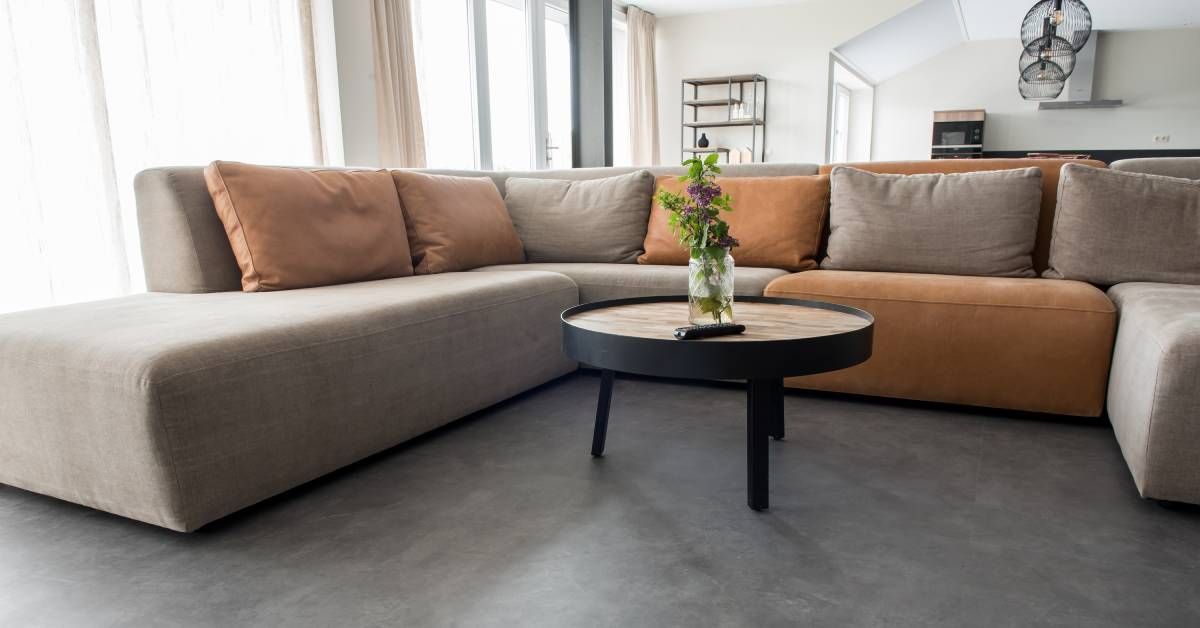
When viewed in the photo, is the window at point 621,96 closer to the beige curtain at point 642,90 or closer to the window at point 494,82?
the beige curtain at point 642,90

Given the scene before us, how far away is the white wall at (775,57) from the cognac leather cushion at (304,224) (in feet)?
20.6

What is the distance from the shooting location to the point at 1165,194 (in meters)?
2.33

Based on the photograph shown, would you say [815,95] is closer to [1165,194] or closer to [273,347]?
[1165,194]

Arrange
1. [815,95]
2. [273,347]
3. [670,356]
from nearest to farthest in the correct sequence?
[670,356] → [273,347] → [815,95]

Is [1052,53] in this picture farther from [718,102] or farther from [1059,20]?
[718,102]

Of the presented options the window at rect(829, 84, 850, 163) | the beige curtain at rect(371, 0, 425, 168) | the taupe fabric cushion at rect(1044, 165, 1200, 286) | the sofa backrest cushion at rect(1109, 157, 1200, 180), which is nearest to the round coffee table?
the taupe fabric cushion at rect(1044, 165, 1200, 286)

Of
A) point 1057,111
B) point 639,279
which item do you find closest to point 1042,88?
point 639,279

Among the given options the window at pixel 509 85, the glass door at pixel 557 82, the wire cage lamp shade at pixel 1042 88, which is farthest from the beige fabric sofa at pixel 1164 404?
the glass door at pixel 557 82

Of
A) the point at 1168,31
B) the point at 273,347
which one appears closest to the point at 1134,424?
the point at 273,347

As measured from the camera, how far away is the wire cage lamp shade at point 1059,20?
3898 mm

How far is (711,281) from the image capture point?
172 centimetres

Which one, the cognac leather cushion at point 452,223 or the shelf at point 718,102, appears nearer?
the cognac leather cushion at point 452,223

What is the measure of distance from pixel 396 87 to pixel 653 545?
3691 millimetres

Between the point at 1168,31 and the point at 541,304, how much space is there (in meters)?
10.4
